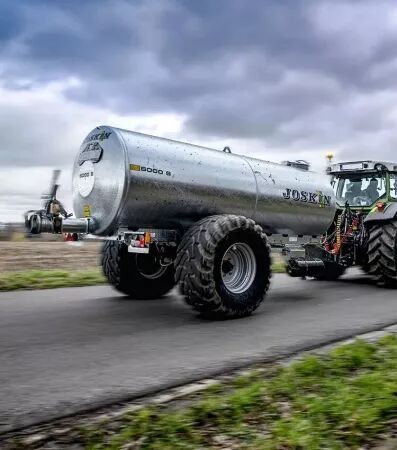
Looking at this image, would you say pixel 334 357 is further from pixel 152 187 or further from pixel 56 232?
pixel 56 232

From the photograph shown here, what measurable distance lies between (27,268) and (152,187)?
300 inches

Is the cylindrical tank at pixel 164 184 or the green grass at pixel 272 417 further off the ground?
the cylindrical tank at pixel 164 184

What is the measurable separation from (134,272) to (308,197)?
2.88 m

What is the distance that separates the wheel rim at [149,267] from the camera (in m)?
8.24

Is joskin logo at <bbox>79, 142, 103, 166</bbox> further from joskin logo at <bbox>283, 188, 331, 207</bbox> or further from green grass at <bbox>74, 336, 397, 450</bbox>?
green grass at <bbox>74, 336, 397, 450</bbox>

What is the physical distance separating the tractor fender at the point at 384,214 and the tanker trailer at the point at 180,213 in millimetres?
2411

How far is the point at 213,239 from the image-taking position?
21.5ft

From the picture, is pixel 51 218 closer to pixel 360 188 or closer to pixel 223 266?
pixel 223 266

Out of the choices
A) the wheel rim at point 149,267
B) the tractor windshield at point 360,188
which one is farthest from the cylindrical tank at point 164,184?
the tractor windshield at point 360,188

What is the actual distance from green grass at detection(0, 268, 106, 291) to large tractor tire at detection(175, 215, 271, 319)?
395 centimetres

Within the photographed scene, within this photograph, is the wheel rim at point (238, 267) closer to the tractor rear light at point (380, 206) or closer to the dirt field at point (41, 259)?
the tractor rear light at point (380, 206)

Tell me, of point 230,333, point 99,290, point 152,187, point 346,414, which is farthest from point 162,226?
point 346,414

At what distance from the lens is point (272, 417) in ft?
10.4

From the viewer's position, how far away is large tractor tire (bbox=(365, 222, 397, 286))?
32.2ft
